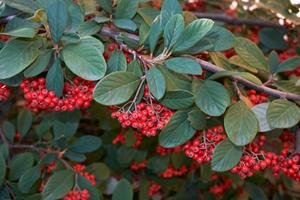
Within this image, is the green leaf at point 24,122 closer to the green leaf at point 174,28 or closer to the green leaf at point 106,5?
the green leaf at point 106,5

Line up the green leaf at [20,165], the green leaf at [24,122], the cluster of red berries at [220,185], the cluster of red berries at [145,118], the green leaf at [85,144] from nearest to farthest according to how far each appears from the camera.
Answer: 1. the cluster of red berries at [145,118]
2. the green leaf at [20,165]
3. the green leaf at [85,144]
4. the green leaf at [24,122]
5. the cluster of red berries at [220,185]

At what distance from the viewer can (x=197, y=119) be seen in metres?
1.04

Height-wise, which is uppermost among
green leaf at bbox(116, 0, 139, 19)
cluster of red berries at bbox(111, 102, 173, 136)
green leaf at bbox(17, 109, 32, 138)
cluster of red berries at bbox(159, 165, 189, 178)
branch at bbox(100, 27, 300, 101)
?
green leaf at bbox(116, 0, 139, 19)

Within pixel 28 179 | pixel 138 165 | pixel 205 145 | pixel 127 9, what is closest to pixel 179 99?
pixel 205 145

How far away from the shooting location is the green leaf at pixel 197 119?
1.03 metres

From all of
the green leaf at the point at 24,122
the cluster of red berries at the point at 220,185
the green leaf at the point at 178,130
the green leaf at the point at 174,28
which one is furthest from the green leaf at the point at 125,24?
the cluster of red berries at the point at 220,185

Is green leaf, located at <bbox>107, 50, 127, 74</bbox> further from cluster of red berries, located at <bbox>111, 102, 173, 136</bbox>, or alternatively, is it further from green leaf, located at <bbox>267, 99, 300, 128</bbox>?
green leaf, located at <bbox>267, 99, 300, 128</bbox>

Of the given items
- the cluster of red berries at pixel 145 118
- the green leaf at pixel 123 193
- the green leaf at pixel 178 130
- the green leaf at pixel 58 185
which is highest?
the cluster of red berries at pixel 145 118

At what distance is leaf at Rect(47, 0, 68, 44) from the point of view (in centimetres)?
91

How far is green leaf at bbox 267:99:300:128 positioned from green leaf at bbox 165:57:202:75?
0.23 meters

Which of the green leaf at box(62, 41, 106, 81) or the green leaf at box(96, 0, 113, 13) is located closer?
the green leaf at box(62, 41, 106, 81)

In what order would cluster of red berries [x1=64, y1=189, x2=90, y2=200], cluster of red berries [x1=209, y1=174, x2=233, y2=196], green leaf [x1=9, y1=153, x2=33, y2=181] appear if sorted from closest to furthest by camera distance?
1. cluster of red berries [x1=64, y1=189, x2=90, y2=200]
2. green leaf [x1=9, y1=153, x2=33, y2=181]
3. cluster of red berries [x1=209, y1=174, x2=233, y2=196]

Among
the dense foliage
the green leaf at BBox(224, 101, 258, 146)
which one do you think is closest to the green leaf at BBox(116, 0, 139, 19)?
the dense foliage

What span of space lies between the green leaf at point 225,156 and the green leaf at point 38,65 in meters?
0.48
